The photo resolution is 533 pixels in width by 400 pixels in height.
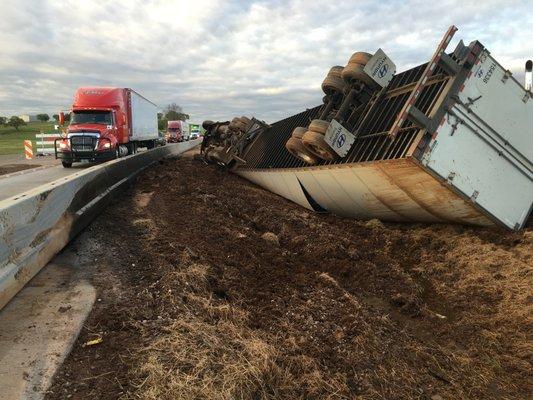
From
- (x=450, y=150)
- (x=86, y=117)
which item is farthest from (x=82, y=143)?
(x=450, y=150)

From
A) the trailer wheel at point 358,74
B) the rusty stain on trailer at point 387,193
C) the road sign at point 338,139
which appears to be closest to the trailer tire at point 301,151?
the rusty stain on trailer at point 387,193

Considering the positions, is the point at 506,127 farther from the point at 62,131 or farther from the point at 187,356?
the point at 62,131

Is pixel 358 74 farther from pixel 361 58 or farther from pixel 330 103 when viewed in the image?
pixel 330 103

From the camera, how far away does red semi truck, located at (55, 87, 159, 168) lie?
58.4 feet

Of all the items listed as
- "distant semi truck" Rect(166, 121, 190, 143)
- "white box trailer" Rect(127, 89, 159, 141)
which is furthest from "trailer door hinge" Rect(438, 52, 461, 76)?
"distant semi truck" Rect(166, 121, 190, 143)

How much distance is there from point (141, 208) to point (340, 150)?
3.63 m

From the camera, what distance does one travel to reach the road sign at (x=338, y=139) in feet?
25.8

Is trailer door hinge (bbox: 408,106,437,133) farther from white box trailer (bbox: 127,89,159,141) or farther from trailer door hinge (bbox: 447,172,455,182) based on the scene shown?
white box trailer (bbox: 127,89,159,141)

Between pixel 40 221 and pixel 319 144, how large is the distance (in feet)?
16.5

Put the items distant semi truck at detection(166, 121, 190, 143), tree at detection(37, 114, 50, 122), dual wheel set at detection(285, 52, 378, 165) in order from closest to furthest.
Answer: dual wheel set at detection(285, 52, 378, 165)
distant semi truck at detection(166, 121, 190, 143)
tree at detection(37, 114, 50, 122)

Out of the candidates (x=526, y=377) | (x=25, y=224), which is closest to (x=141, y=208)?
(x=25, y=224)

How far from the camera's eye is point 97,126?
18.3 meters

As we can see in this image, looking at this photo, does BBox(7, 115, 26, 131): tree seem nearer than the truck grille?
No

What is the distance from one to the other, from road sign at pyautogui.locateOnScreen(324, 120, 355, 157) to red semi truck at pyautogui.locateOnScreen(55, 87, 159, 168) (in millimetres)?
12698
